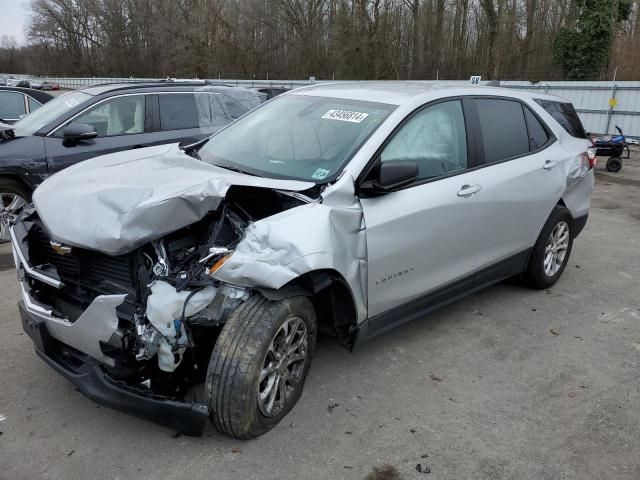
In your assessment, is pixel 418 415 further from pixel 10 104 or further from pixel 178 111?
pixel 10 104

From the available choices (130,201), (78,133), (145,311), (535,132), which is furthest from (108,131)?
(535,132)

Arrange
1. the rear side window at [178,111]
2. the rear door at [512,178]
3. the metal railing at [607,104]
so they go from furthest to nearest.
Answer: the metal railing at [607,104] < the rear side window at [178,111] < the rear door at [512,178]

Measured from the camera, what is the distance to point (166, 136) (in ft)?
21.9

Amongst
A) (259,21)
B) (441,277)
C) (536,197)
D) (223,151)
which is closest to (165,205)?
(223,151)

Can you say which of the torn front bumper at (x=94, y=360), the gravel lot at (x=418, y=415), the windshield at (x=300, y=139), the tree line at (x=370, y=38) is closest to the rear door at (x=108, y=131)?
the gravel lot at (x=418, y=415)

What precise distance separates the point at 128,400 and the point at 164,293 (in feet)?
1.79

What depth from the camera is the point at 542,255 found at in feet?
16.1

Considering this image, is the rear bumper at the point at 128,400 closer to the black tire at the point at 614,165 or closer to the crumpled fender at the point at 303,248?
the crumpled fender at the point at 303,248

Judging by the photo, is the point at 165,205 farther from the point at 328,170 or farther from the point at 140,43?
the point at 140,43

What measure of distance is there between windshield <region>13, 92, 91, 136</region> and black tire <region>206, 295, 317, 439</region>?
4748mm

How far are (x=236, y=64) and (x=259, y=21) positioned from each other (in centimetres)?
366

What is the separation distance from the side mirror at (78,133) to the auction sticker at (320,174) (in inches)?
146

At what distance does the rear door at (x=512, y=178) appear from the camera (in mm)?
4129

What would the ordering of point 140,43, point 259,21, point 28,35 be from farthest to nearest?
point 28,35, point 140,43, point 259,21
